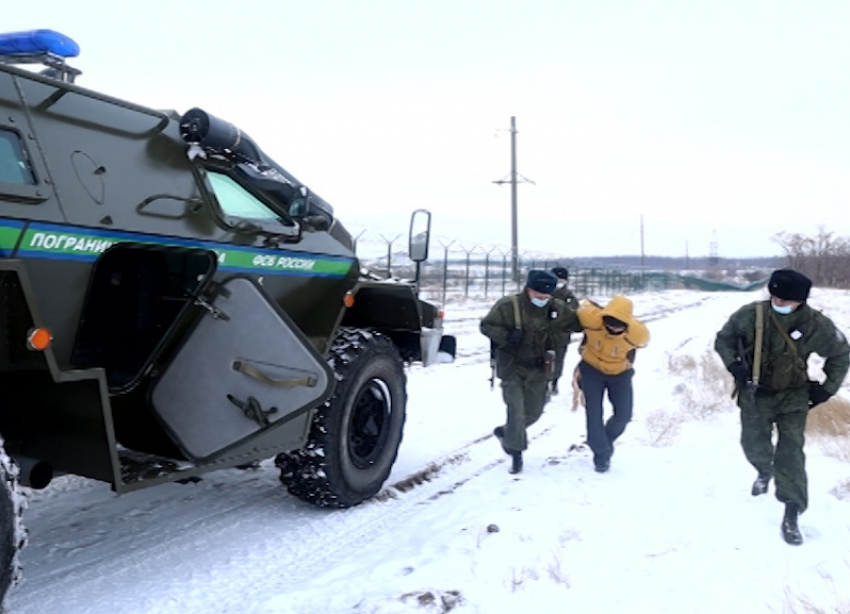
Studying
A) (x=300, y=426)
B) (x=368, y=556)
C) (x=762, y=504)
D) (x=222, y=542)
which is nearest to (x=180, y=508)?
(x=222, y=542)

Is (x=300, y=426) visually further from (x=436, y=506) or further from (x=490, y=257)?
(x=490, y=257)

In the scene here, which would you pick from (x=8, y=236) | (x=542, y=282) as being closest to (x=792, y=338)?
(x=542, y=282)

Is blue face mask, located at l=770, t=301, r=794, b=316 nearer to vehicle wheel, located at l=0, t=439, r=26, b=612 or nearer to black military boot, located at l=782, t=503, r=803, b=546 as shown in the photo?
black military boot, located at l=782, t=503, r=803, b=546

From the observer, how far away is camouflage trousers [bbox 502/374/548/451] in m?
6.09

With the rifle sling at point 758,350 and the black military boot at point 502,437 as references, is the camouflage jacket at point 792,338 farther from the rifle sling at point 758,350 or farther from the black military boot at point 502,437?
the black military boot at point 502,437

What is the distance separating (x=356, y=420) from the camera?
5227 mm

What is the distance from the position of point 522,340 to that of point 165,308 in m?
2.75

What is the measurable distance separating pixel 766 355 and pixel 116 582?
3865 millimetres

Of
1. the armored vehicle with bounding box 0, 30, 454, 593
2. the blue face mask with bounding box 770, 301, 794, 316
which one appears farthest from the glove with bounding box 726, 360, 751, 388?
the armored vehicle with bounding box 0, 30, 454, 593

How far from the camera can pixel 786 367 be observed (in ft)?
15.9

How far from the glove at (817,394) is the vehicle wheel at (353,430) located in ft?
8.41

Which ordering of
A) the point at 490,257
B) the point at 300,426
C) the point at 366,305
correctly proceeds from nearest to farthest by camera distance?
the point at 300,426, the point at 366,305, the point at 490,257

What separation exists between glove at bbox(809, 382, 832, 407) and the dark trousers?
1.54m

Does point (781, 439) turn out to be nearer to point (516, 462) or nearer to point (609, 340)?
point (609, 340)
